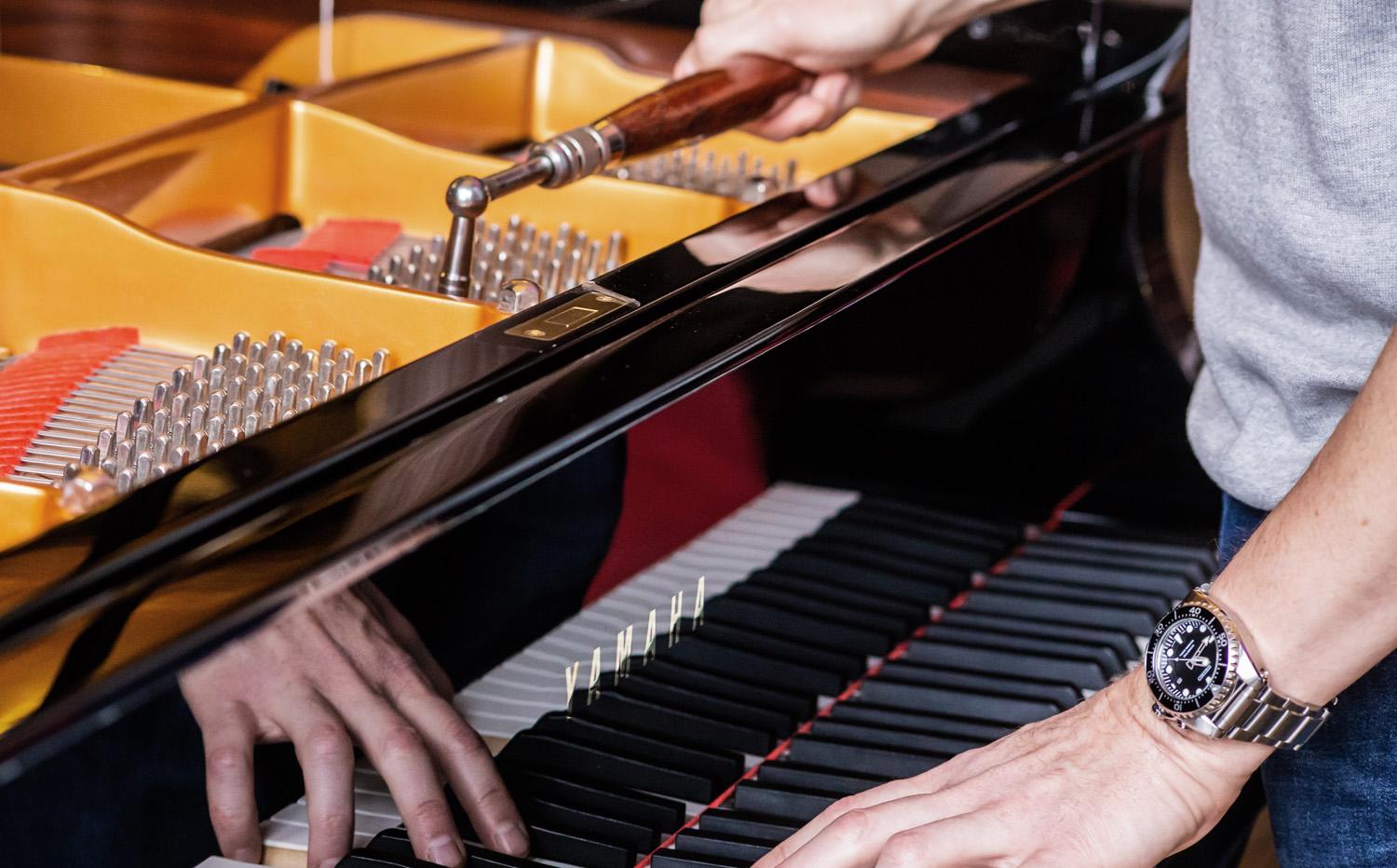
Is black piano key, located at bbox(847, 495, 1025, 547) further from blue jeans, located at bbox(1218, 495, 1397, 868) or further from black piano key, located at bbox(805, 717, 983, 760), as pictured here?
blue jeans, located at bbox(1218, 495, 1397, 868)

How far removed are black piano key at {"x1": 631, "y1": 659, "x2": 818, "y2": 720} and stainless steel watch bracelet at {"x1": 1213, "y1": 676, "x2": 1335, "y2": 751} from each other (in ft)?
1.37

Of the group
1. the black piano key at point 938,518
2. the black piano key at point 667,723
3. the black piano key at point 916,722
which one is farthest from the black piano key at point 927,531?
the black piano key at point 667,723

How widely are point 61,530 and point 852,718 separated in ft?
2.34

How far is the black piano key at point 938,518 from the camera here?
5.08 feet

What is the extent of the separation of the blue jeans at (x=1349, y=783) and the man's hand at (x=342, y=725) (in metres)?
0.61

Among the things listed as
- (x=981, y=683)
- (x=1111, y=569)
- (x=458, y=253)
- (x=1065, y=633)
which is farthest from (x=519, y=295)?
(x=1111, y=569)

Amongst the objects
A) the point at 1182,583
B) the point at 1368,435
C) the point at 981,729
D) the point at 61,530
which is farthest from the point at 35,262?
the point at 1182,583

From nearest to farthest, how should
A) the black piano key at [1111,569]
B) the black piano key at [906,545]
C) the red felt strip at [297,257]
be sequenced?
A: the black piano key at [906,545]
the red felt strip at [297,257]
the black piano key at [1111,569]

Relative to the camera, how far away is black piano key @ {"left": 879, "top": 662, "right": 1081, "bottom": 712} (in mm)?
1386

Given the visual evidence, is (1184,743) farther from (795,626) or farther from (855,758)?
(795,626)

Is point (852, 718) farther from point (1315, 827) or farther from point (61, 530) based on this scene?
point (61, 530)

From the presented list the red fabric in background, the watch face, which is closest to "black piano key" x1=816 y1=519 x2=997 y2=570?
the red fabric in background

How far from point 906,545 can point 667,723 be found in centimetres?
49

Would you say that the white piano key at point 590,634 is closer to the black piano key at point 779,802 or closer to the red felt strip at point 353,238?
the black piano key at point 779,802
